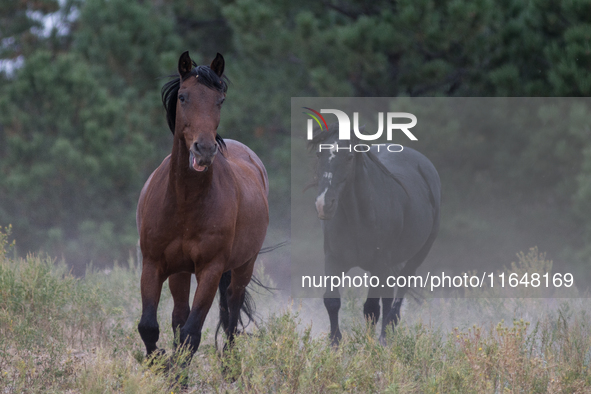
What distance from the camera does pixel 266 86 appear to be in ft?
37.1

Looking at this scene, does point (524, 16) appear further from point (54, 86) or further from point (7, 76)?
point (7, 76)

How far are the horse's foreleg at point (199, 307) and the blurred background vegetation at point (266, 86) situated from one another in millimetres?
5835

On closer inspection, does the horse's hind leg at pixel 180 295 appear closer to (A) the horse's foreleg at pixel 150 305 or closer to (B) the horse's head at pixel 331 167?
(A) the horse's foreleg at pixel 150 305

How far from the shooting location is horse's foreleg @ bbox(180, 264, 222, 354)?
12.5 ft

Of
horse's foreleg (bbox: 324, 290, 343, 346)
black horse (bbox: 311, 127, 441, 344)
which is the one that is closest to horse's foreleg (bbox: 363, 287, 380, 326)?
black horse (bbox: 311, 127, 441, 344)

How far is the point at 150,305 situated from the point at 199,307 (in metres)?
0.29

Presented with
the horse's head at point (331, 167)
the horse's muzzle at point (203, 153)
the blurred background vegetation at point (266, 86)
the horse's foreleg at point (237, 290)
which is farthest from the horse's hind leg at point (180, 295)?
the blurred background vegetation at point (266, 86)

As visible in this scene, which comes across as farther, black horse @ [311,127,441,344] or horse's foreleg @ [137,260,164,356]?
black horse @ [311,127,441,344]

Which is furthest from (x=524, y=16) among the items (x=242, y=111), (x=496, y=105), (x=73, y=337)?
(x=73, y=337)

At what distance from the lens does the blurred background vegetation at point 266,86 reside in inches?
346

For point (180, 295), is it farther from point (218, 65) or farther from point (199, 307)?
point (218, 65)

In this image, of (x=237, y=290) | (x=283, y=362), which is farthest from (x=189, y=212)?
(x=237, y=290)

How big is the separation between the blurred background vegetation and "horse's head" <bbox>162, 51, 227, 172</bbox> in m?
5.61

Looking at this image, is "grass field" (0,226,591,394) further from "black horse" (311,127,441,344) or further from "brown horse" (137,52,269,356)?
"black horse" (311,127,441,344)
